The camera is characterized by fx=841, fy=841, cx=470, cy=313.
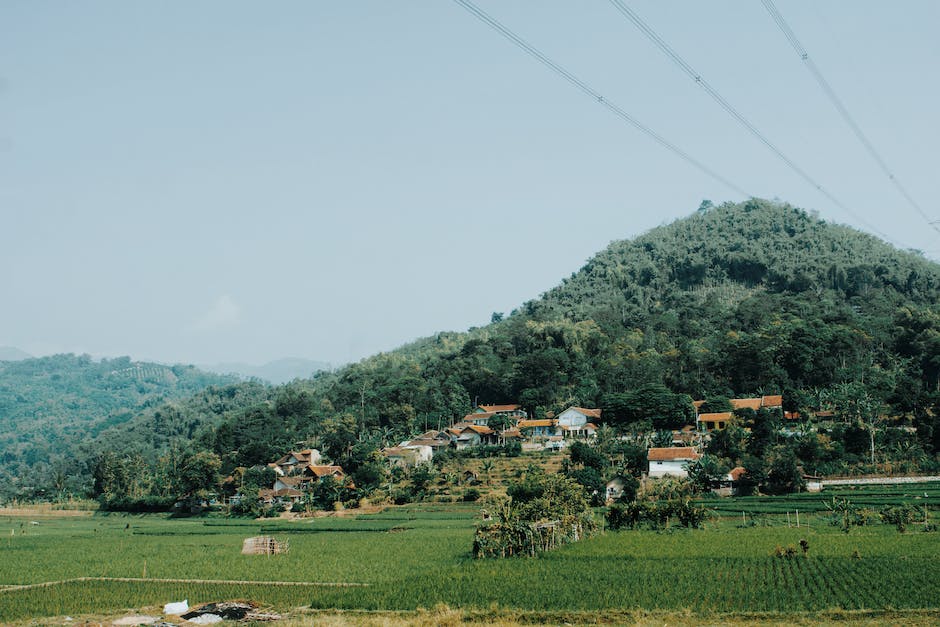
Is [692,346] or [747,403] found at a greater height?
[692,346]

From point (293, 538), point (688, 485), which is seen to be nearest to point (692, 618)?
point (293, 538)

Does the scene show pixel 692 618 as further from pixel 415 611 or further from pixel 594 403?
pixel 594 403

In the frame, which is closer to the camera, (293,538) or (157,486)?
(293,538)

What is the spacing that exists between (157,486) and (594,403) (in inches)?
1782

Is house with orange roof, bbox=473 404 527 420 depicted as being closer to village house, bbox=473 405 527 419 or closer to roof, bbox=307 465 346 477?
village house, bbox=473 405 527 419

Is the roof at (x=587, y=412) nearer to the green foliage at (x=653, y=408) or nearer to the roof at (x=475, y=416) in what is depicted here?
the green foliage at (x=653, y=408)

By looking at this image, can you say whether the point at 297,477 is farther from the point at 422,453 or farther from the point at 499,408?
the point at 499,408

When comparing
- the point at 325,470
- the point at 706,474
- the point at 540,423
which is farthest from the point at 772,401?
the point at 325,470

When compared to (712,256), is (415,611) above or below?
below

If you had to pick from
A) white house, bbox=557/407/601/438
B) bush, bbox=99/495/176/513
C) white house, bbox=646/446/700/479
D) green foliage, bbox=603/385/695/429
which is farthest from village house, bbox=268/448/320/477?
white house, bbox=646/446/700/479

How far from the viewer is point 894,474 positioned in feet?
181

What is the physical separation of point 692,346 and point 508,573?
67.3 metres

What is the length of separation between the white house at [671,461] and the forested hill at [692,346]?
15.4m

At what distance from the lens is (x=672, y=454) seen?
6144 centimetres
